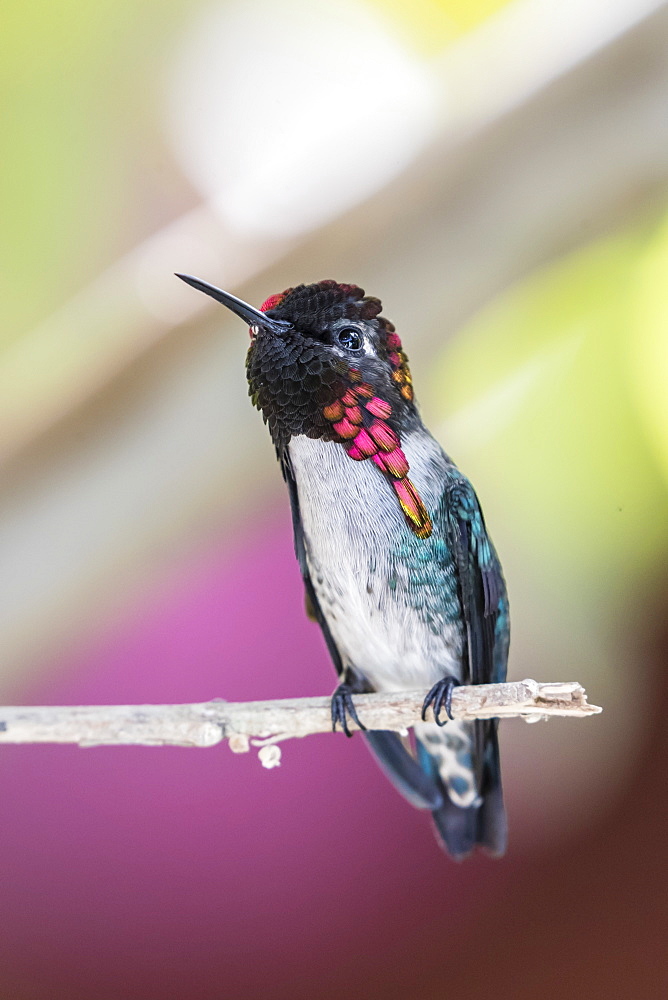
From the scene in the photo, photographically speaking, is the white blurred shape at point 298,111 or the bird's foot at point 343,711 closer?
the bird's foot at point 343,711

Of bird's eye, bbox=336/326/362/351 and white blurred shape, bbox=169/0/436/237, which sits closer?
bird's eye, bbox=336/326/362/351

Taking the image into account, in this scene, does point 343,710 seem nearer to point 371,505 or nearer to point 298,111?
point 371,505

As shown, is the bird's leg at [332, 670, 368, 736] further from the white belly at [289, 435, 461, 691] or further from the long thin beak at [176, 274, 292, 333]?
the long thin beak at [176, 274, 292, 333]

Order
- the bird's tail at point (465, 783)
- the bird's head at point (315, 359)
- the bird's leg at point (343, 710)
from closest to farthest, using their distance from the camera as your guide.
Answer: the bird's head at point (315, 359) < the bird's leg at point (343, 710) < the bird's tail at point (465, 783)

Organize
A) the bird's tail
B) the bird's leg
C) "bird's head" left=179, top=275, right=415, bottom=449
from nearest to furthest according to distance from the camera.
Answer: "bird's head" left=179, top=275, right=415, bottom=449 → the bird's leg → the bird's tail

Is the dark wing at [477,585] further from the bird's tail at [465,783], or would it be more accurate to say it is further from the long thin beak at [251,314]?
the long thin beak at [251,314]

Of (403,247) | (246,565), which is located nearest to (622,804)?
(246,565)

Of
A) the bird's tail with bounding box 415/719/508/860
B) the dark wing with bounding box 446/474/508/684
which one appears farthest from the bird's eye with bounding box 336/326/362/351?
the bird's tail with bounding box 415/719/508/860

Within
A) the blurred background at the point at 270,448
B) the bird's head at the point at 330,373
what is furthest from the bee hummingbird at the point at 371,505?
the blurred background at the point at 270,448
